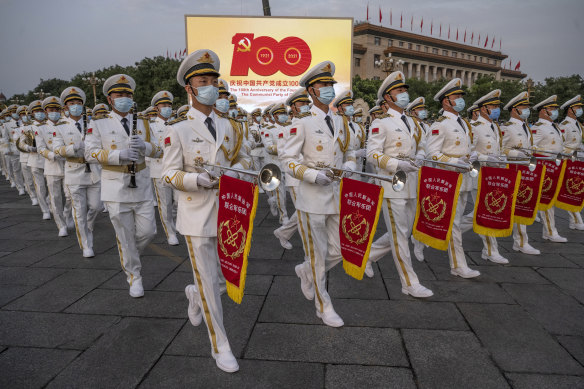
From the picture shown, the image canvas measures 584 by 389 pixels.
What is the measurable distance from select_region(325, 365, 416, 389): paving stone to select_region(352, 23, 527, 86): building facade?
208ft

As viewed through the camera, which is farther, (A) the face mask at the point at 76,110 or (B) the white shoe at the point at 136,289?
(A) the face mask at the point at 76,110

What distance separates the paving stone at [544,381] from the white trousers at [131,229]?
4.04 metres

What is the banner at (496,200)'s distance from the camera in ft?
16.2

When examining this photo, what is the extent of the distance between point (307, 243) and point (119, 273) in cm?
309

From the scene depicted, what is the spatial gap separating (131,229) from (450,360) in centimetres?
377

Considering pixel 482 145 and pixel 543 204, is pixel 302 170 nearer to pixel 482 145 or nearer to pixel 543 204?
pixel 482 145

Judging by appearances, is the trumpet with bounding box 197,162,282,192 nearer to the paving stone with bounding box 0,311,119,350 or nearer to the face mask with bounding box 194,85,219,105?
→ the face mask with bounding box 194,85,219,105

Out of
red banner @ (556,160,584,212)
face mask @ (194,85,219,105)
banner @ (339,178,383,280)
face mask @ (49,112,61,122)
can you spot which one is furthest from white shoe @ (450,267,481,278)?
face mask @ (49,112,61,122)

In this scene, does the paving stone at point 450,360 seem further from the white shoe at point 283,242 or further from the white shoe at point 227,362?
the white shoe at point 283,242

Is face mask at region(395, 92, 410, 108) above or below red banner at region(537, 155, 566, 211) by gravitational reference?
above

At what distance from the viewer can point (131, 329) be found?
3.79m

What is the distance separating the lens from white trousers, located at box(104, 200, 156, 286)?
462cm

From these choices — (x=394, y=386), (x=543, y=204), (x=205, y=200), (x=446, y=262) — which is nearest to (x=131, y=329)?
(x=205, y=200)

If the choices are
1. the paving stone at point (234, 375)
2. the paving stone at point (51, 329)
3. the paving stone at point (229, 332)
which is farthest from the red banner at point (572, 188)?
the paving stone at point (51, 329)
